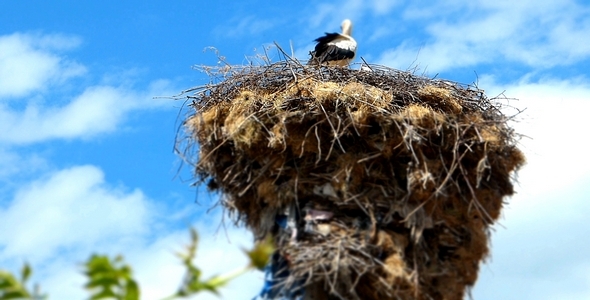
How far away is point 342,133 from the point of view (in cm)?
738

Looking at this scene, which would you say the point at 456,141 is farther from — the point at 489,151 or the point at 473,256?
the point at 473,256

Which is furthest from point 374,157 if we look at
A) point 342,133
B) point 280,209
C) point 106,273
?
→ point 106,273

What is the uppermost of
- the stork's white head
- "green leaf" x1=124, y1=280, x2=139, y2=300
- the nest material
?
the stork's white head

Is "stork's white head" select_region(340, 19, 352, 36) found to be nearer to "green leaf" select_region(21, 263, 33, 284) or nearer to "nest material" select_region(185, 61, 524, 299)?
"nest material" select_region(185, 61, 524, 299)

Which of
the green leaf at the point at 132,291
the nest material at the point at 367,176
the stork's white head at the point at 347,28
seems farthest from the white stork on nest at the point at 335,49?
the green leaf at the point at 132,291

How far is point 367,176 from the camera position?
7.42 m

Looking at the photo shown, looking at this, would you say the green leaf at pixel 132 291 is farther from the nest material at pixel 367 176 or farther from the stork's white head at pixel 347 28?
the stork's white head at pixel 347 28

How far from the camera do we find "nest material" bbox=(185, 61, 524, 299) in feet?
23.3

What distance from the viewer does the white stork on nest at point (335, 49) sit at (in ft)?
32.6

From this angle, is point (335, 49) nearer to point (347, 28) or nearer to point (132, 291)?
point (347, 28)

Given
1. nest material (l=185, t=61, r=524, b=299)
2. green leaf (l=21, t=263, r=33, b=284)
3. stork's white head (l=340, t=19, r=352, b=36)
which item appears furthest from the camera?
stork's white head (l=340, t=19, r=352, b=36)

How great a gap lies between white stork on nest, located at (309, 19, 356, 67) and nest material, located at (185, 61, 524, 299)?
2.03 m

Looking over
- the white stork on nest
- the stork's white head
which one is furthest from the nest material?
the stork's white head

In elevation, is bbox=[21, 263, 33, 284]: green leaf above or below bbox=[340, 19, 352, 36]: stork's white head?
below
